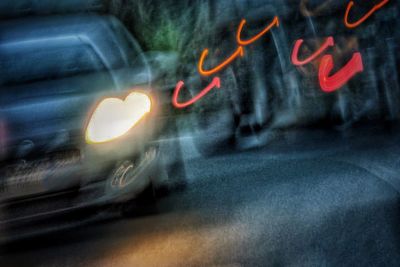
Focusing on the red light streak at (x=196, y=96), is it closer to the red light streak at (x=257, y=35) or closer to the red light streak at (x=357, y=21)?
the red light streak at (x=257, y=35)

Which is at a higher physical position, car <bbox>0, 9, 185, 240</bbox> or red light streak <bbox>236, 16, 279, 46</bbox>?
red light streak <bbox>236, 16, 279, 46</bbox>

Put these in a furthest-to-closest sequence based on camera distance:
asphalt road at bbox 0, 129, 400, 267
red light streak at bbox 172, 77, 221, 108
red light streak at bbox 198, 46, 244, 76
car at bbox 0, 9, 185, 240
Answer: red light streak at bbox 198, 46, 244, 76
red light streak at bbox 172, 77, 221, 108
asphalt road at bbox 0, 129, 400, 267
car at bbox 0, 9, 185, 240

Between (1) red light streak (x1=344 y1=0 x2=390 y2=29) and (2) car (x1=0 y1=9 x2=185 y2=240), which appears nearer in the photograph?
(2) car (x1=0 y1=9 x2=185 y2=240)

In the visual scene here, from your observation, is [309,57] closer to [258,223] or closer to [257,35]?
[257,35]

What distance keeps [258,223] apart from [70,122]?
3.00 ft

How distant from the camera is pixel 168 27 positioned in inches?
71.2

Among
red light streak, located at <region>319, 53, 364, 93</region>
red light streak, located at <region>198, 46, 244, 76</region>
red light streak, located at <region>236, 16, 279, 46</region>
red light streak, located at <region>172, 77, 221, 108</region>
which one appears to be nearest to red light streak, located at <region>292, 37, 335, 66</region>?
red light streak, located at <region>319, 53, 364, 93</region>

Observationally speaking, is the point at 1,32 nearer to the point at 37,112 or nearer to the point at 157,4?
the point at 37,112

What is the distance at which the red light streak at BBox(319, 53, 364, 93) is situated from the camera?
2.12 metres

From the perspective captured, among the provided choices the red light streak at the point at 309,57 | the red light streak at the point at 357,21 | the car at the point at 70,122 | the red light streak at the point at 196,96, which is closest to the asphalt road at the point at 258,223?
the car at the point at 70,122

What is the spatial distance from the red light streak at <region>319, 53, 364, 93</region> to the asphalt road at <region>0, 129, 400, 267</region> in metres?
0.35

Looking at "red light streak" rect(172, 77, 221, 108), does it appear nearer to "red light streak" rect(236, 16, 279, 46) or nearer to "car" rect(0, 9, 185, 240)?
"car" rect(0, 9, 185, 240)

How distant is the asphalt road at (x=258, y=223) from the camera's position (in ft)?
5.16

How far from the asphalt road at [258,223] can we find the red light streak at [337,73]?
35 cm
